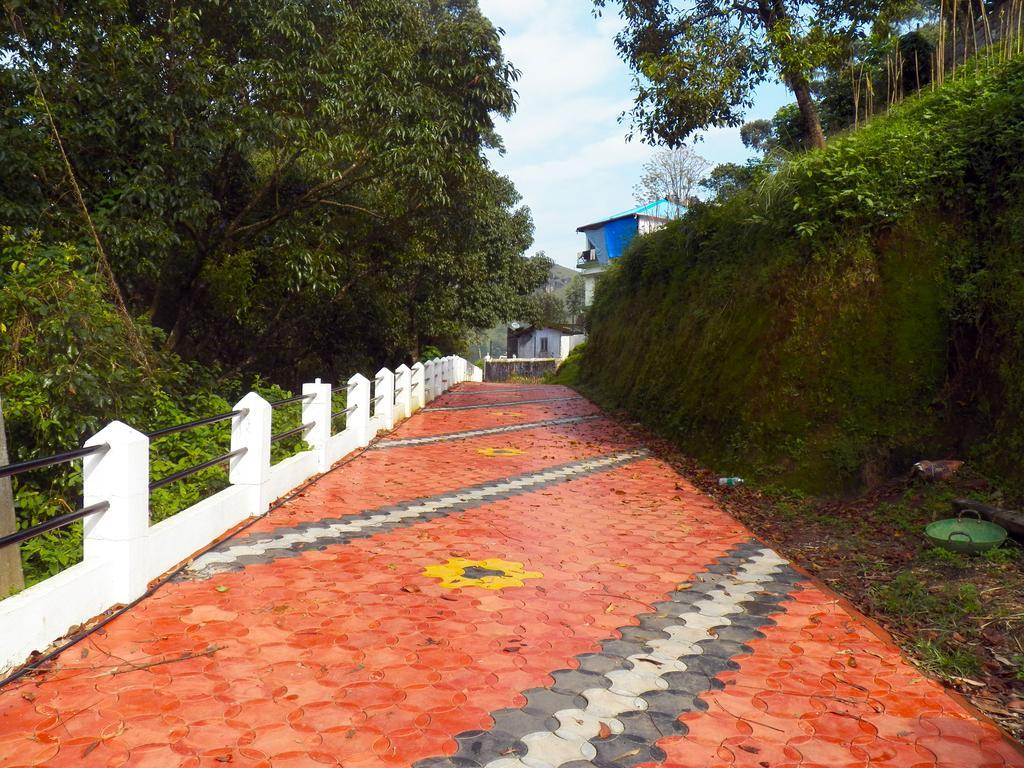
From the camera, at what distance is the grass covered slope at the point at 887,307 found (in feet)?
24.8

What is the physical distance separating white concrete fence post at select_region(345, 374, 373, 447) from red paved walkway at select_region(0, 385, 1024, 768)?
470cm

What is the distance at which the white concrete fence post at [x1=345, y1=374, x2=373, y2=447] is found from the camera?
11.7 m

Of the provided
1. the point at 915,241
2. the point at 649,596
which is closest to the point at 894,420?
the point at 915,241

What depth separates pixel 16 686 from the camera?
369cm

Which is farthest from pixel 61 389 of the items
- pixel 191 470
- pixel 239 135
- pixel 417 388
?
pixel 417 388

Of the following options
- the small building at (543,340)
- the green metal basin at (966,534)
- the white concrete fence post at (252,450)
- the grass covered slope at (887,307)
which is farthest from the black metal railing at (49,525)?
the small building at (543,340)

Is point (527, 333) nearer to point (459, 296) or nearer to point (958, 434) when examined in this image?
point (459, 296)

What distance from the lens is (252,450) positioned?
7285 mm

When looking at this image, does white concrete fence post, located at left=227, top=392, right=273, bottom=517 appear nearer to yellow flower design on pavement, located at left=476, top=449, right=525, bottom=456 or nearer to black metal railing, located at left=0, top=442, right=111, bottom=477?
black metal railing, located at left=0, top=442, right=111, bottom=477

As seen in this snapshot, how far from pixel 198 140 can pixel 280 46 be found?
8.00 feet

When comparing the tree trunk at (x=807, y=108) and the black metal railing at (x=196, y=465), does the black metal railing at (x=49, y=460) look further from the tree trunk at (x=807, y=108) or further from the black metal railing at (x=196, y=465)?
the tree trunk at (x=807, y=108)

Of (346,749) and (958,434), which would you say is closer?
(346,749)

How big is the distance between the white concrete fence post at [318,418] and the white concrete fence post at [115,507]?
15.0ft

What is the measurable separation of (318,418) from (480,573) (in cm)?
466
